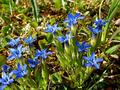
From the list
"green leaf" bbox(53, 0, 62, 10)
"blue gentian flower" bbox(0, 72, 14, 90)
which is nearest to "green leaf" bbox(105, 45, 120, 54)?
"green leaf" bbox(53, 0, 62, 10)

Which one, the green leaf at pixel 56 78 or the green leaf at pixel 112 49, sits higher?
the green leaf at pixel 112 49

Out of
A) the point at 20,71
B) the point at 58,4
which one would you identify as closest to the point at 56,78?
the point at 20,71

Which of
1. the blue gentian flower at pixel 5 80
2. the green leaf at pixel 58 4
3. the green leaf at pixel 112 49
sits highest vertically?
the green leaf at pixel 58 4

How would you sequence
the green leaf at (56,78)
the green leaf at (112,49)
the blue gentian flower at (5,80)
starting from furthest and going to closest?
the green leaf at (112,49) → the green leaf at (56,78) → the blue gentian flower at (5,80)

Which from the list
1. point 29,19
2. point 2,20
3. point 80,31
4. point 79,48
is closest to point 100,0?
point 80,31

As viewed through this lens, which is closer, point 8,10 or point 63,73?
point 63,73

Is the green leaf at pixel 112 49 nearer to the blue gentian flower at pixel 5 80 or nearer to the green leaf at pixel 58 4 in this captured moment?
the green leaf at pixel 58 4

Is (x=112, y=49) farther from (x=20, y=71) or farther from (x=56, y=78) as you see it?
(x=20, y=71)

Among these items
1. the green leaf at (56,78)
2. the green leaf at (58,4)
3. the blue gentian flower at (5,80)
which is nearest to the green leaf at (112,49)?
the green leaf at (56,78)

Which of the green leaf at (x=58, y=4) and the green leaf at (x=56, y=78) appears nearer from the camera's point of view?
the green leaf at (x=56, y=78)

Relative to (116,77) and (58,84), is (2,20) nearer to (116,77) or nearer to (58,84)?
(58,84)

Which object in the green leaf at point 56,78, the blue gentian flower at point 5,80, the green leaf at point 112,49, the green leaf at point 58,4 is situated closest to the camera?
the blue gentian flower at point 5,80
